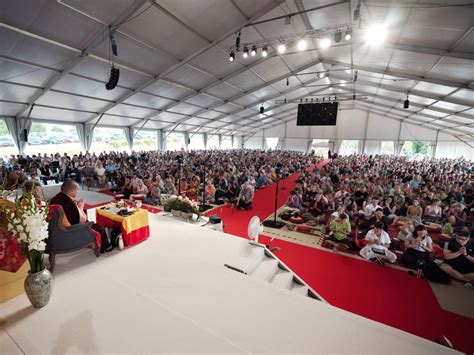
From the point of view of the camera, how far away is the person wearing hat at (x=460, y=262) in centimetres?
381

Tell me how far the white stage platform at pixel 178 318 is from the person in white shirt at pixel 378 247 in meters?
2.66

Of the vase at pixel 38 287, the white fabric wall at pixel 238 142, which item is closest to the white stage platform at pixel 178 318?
the vase at pixel 38 287

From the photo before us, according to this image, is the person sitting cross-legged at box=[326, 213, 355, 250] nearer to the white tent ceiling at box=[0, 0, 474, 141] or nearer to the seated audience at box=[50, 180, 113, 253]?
the seated audience at box=[50, 180, 113, 253]

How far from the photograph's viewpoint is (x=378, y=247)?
4406 millimetres

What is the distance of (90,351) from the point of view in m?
1.73

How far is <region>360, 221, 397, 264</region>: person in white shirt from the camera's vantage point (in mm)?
4352

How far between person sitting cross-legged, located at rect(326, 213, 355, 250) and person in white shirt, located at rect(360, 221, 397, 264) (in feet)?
1.02

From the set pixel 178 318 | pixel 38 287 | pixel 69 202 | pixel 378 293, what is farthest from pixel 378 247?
pixel 69 202

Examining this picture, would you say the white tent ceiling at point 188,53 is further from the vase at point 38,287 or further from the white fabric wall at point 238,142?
the white fabric wall at point 238,142

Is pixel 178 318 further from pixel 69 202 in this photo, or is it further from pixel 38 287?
pixel 69 202

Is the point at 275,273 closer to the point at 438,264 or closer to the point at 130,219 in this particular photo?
the point at 130,219

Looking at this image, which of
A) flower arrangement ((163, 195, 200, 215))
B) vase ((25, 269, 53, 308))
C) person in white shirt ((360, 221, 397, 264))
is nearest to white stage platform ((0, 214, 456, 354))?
vase ((25, 269, 53, 308))

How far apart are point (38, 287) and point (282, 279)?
294 centimetres

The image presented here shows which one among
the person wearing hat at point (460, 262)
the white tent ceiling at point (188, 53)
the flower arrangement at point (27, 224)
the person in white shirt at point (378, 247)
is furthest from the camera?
the white tent ceiling at point (188, 53)
